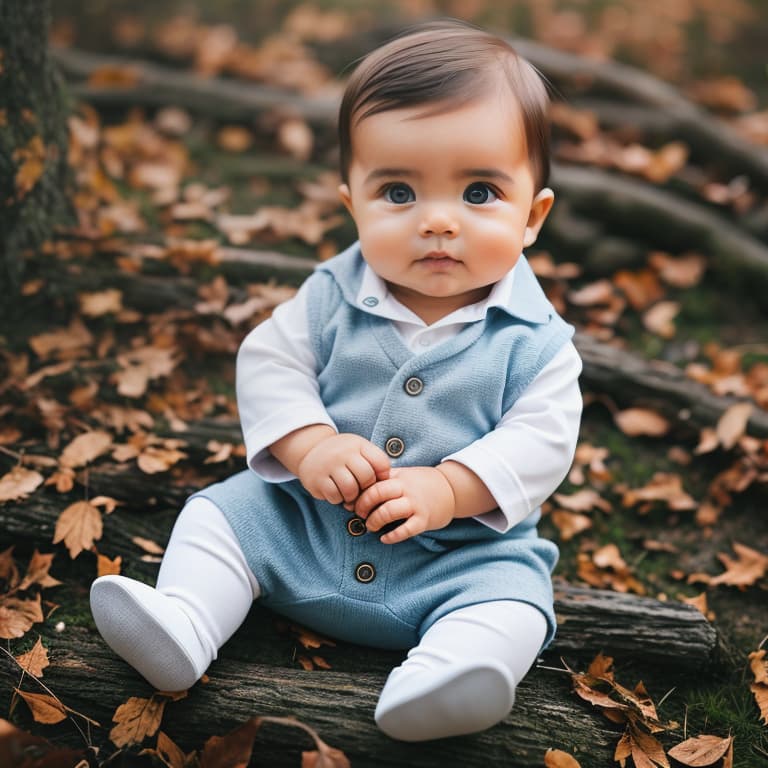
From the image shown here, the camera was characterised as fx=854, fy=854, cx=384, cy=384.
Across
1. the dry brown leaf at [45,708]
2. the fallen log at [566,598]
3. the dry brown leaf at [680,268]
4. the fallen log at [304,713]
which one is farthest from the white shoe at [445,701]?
the dry brown leaf at [680,268]

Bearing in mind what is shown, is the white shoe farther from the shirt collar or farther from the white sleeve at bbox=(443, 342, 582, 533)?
the shirt collar

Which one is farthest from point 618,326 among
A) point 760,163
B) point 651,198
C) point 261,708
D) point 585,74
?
point 261,708

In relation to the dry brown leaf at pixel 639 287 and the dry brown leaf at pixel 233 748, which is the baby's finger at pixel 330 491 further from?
the dry brown leaf at pixel 639 287

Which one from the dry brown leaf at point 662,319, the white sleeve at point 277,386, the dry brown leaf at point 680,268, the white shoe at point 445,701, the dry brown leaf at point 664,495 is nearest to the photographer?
the white shoe at point 445,701

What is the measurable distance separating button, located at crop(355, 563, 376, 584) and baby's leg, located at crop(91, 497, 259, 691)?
281 mm

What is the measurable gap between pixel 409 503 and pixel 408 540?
214 mm

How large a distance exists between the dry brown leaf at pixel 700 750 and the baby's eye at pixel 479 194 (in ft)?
4.75

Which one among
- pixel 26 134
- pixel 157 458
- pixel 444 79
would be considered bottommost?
pixel 157 458

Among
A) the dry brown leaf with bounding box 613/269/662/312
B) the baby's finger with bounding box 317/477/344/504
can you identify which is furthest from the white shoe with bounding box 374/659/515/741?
the dry brown leaf with bounding box 613/269/662/312

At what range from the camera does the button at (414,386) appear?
2172 mm

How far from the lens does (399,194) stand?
2.14 meters

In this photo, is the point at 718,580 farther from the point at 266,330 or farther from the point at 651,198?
the point at 651,198

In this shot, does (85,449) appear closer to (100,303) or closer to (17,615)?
(17,615)

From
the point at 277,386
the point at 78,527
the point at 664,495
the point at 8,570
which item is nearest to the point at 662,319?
the point at 664,495
